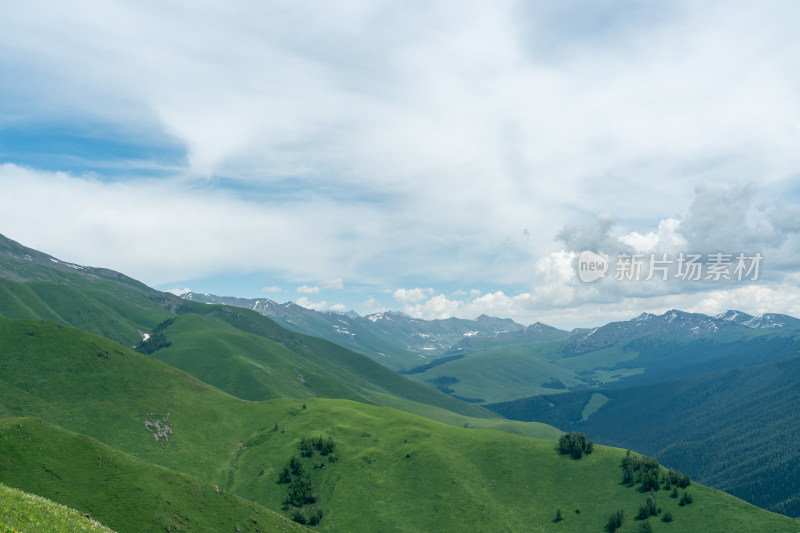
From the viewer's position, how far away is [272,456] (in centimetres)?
14125

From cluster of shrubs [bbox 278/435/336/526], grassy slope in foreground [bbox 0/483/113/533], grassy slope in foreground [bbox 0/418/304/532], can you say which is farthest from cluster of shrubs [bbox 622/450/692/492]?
grassy slope in foreground [bbox 0/483/113/533]

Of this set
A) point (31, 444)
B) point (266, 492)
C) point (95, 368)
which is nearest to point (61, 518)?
point (31, 444)

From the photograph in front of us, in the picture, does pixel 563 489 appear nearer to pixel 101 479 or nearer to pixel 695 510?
pixel 695 510

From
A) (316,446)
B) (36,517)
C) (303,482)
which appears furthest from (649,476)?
(36,517)

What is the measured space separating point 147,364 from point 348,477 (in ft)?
333

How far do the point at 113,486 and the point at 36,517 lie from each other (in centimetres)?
4505

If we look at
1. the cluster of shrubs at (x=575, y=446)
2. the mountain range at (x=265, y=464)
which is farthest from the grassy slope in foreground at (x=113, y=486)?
the cluster of shrubs at (x=575, y=446)

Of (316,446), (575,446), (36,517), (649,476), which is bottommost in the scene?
(316,446)

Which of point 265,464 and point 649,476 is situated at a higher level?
point 649,476

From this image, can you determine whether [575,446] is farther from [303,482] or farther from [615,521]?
[303,482]

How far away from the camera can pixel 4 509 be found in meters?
37.3

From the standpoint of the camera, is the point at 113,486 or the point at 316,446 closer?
the point at 113,486

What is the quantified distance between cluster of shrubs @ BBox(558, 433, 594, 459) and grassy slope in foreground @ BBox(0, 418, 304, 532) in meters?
87.2

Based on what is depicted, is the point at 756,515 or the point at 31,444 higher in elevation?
the point at 756,515
